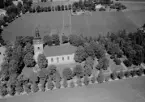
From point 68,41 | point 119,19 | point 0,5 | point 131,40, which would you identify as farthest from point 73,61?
point 0,5

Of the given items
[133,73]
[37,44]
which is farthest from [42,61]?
[133,73]

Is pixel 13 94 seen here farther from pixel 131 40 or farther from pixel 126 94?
pixel 131 40

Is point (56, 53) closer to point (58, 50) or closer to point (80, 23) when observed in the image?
point (58, 50)

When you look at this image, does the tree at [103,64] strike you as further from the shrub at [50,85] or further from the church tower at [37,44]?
the church tower at [37,44]

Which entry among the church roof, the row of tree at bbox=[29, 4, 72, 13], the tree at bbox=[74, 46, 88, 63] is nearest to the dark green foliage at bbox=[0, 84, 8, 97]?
the church roof

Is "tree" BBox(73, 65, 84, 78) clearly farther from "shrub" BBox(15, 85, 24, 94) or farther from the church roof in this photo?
"shrub" BBox(15, 85, 24, 94)

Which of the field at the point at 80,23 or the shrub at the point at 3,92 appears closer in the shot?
the shrub at the point at 3,92

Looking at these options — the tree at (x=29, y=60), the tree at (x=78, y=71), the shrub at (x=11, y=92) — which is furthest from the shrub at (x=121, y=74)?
the shrub at (x=11, y=92)

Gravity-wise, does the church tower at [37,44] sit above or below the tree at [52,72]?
above
